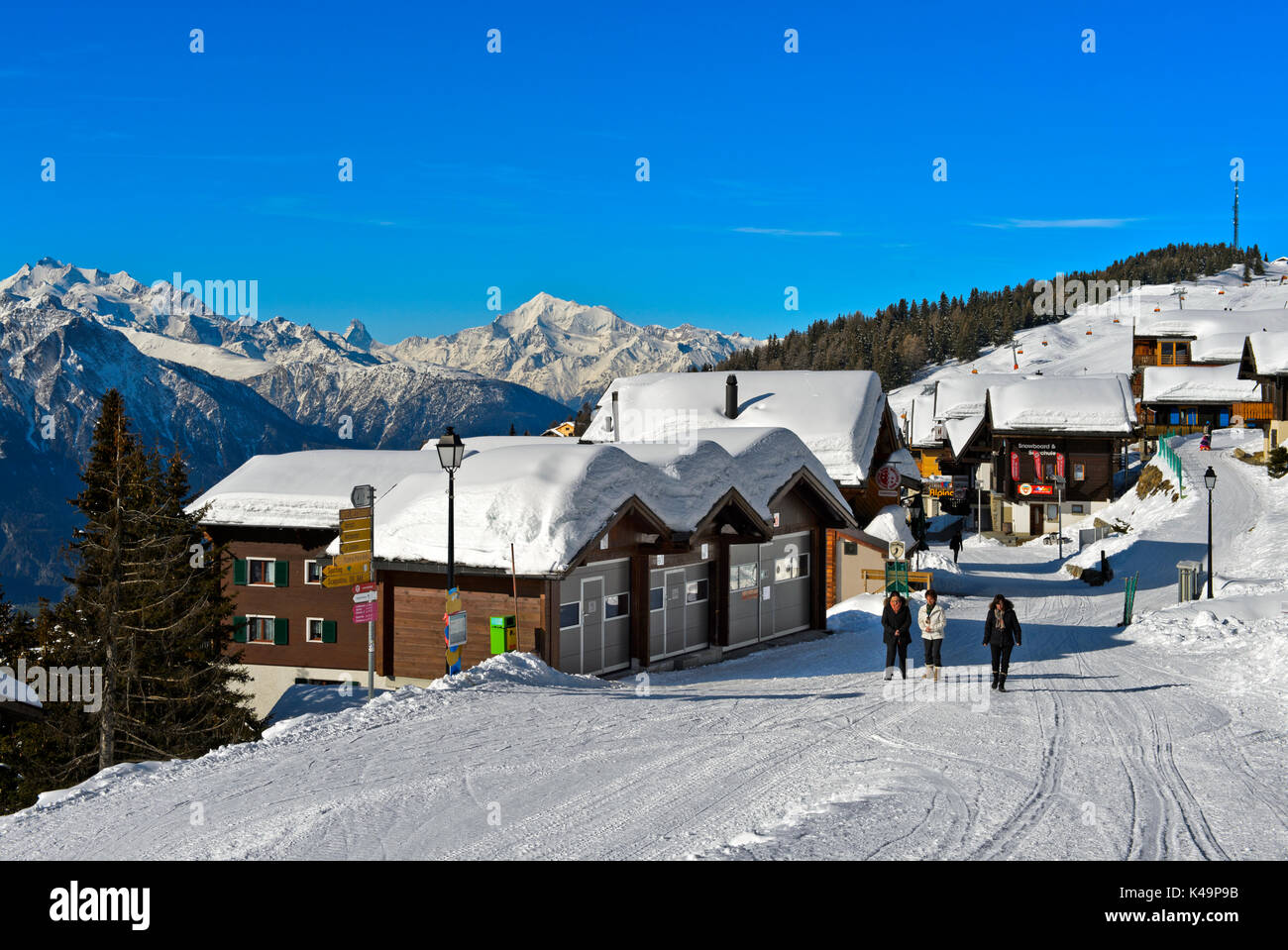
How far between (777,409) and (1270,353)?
1052 inches

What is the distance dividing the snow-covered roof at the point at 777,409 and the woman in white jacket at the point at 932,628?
22.8 metres

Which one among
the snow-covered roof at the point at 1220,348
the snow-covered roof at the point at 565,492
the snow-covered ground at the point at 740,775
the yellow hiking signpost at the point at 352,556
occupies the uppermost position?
the snow-covered roof at the point at 1220,348

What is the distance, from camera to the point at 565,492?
21031 mm

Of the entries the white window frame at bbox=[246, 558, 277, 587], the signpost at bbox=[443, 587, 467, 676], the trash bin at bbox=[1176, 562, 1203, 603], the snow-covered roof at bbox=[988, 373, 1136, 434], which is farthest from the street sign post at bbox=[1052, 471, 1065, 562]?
the signpost at bbox=[443, 587, 467, 676]

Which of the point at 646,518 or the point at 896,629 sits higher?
the point at 646,518

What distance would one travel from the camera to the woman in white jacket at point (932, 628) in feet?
60.6

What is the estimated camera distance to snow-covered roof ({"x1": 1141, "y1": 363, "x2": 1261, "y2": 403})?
76.9 m

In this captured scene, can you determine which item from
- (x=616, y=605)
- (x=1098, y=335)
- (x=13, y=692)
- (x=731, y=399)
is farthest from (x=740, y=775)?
(x=1098, y=335)

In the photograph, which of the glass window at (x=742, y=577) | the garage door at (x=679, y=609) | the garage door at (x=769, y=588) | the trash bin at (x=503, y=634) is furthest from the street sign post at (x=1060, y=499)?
the trash bin at (x=503, y=634)

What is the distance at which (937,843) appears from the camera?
359 inches

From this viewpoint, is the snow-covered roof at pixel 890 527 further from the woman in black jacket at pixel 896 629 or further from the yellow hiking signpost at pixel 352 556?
the yellow hiking signpost at pixel 352 556

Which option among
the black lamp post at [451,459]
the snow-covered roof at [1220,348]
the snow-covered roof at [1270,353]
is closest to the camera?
the black lamp post at [451,459]

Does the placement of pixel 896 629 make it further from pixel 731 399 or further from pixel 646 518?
pixel 731 399
